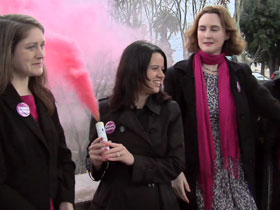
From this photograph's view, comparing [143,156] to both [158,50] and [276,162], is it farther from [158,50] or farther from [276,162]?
[276,162]

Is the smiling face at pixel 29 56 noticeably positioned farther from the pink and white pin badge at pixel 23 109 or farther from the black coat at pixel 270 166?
the black coat at pixel 270 166

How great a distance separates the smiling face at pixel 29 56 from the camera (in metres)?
1.62

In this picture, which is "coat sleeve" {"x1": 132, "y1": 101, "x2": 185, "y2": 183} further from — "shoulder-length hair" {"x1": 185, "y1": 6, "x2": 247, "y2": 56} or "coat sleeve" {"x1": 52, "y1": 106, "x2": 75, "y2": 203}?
"shoulder-length hair" {"x1": 185, "y1": 6, "x2": 247, "y2": 56}

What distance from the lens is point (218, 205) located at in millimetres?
2402

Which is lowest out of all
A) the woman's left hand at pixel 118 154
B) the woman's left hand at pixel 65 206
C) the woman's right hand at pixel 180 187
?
the woman's right hand at pixel 180 187

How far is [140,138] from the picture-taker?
1918mm

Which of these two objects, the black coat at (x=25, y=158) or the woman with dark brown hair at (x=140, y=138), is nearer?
the black coat at (x=25, y=158)

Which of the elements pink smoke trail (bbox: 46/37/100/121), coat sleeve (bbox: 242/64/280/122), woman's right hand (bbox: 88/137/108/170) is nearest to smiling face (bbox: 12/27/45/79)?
pink smoke trail (bbox: 46/37/100/121)

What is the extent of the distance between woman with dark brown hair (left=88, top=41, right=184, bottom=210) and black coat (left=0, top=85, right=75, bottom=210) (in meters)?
0.24

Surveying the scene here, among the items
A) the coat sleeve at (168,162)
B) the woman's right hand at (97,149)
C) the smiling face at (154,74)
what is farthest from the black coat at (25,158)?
the smiling face at (154,74)

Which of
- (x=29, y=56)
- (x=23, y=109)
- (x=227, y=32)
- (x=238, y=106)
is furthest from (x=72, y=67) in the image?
(x=227, y=32)

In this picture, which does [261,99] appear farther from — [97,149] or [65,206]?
[65,206]

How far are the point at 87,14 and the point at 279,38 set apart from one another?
24071 mm

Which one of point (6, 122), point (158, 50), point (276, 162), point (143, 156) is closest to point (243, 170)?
point (276, 162)
